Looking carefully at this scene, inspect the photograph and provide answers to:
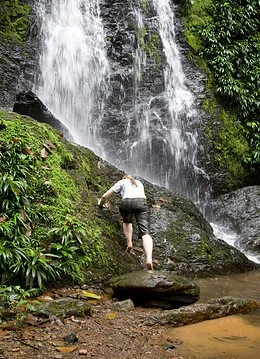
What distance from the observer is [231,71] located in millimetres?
15250

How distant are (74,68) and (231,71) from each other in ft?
21.0

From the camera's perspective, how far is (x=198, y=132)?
1359 cm

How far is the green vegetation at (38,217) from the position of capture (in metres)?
4.36

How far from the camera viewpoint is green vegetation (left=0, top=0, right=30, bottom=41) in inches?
536

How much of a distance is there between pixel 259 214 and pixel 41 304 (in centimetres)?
828

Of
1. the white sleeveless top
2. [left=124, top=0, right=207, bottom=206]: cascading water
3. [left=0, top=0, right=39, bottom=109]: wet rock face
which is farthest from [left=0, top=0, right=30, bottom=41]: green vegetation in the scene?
the white sleeveless top

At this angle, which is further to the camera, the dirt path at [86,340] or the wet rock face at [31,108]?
the wet rock face at [31,108]

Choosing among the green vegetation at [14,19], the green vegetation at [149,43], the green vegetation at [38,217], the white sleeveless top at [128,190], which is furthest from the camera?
the green vegetation at [149,43]

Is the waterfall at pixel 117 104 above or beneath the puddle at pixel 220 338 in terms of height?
above

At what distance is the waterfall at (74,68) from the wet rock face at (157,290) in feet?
25.3

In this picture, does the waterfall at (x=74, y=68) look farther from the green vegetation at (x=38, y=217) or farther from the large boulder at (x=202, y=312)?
the large boulder at (x=202, y=312)

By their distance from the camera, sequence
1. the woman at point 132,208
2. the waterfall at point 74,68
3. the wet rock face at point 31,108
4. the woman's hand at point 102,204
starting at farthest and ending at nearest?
1. the waterfall at point 74,68
2. the wet rock face at point 31,108
3. the woman's hand at point 102,204
4. the woman at point 132,208

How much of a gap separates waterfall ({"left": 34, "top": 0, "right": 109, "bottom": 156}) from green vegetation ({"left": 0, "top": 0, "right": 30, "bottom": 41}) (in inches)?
24.8

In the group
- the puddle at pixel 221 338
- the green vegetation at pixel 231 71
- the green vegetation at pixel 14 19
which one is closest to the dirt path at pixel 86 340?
the puddle at pixel 221 338
